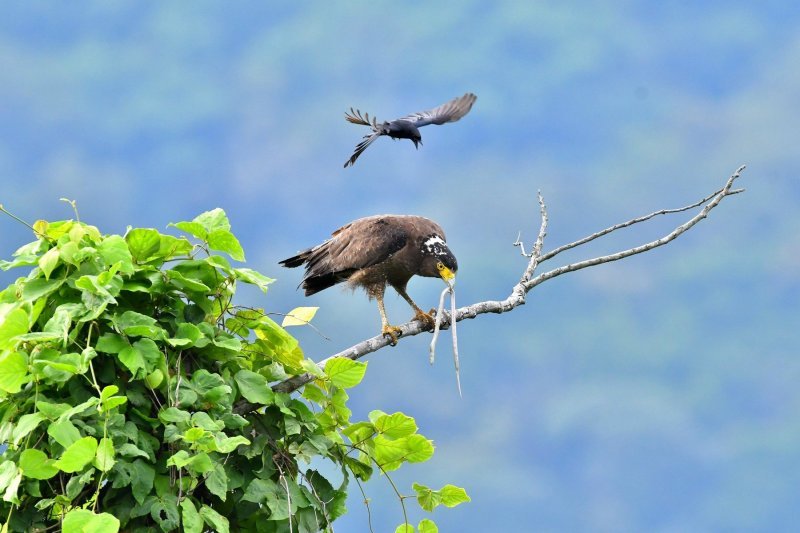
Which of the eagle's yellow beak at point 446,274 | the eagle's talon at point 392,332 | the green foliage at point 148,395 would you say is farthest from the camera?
the eagle's yellow beak at point 446,274

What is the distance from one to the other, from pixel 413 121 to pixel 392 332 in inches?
83.6

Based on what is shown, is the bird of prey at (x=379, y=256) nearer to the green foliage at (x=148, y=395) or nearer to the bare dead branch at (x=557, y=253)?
the bare dead branch at (x=557, y=253)

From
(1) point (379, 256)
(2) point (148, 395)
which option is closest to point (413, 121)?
(1) point (379, 256)

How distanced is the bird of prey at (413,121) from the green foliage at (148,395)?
2.49m

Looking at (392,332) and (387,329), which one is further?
(387,329)

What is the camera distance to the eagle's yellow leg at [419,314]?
659cm

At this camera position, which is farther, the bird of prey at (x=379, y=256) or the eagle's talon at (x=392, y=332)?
the bird of prey at (x=379, y=256)

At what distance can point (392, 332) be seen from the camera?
597cm

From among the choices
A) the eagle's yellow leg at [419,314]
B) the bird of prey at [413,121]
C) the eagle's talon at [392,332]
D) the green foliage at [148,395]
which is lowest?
the green foliage at [148,395]

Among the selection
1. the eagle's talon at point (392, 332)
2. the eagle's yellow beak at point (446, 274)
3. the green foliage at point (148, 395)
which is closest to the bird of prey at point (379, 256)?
the eagle's yellow beak at point (446, 274)

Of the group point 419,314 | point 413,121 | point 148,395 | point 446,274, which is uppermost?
point 413,121

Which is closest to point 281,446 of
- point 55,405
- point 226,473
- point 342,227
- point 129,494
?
point 226,473

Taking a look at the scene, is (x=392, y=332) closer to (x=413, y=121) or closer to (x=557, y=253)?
(x=557, y=253)

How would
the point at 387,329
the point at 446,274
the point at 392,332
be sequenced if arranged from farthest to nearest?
the point at 446,274 < the point at 387,329 < the point at 392,332
